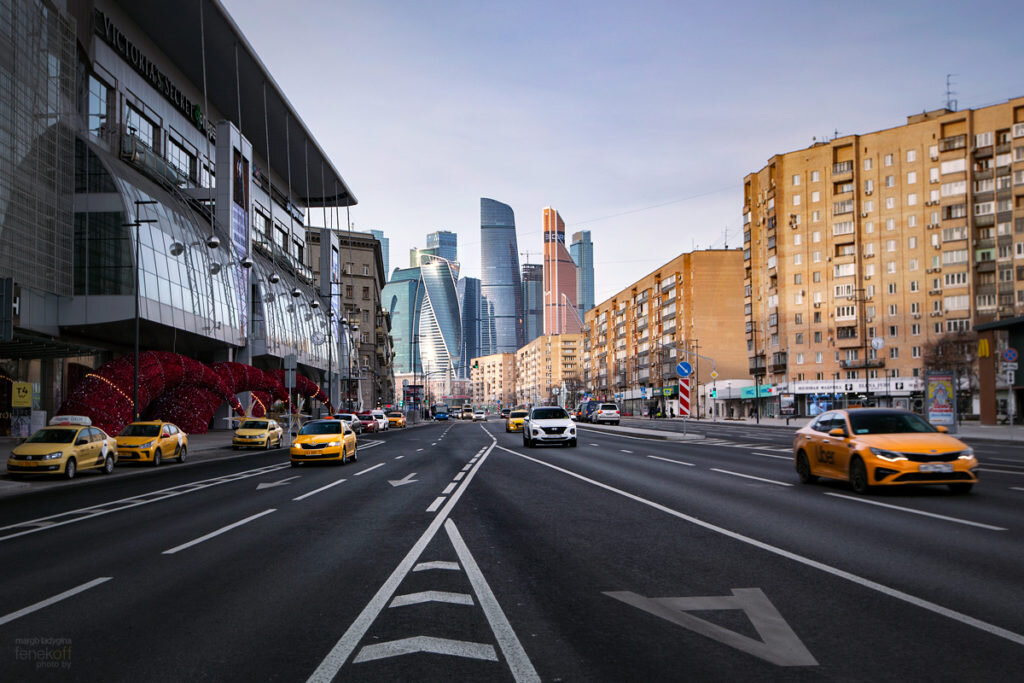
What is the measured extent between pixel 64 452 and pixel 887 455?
19.5m

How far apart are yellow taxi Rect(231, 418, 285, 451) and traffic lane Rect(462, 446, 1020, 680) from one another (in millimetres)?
28120

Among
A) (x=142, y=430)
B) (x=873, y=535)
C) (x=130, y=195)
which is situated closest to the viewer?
(x=873, y=535)

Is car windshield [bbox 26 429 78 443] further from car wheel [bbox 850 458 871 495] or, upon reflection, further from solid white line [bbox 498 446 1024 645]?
car wheel [bbox 850 458 871 495]

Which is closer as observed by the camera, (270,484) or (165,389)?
(270,484)

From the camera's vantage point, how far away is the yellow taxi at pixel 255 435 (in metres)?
36.2

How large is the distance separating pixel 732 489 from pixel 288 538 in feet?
27.2

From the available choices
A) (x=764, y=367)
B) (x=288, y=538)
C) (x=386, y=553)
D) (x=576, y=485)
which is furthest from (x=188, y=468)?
(x=764, y=367)

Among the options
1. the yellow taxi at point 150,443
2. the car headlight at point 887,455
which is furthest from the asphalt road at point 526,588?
the yellow taxi at point 150,443

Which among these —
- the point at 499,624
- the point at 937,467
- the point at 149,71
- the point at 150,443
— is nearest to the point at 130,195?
the point at 149,71

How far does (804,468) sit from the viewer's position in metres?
15.2

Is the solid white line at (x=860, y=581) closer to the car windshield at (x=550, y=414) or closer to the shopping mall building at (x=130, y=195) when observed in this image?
the car windshield at (x=550, y=414)

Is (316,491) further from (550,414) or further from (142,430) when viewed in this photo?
(550,414)

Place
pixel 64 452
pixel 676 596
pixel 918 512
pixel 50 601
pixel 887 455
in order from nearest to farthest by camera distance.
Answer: pixel 676 596, pixel 50 601, pixel 918 512, pixel 887 455, pixel 64 452

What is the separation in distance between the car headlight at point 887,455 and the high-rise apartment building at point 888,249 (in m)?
67.7
